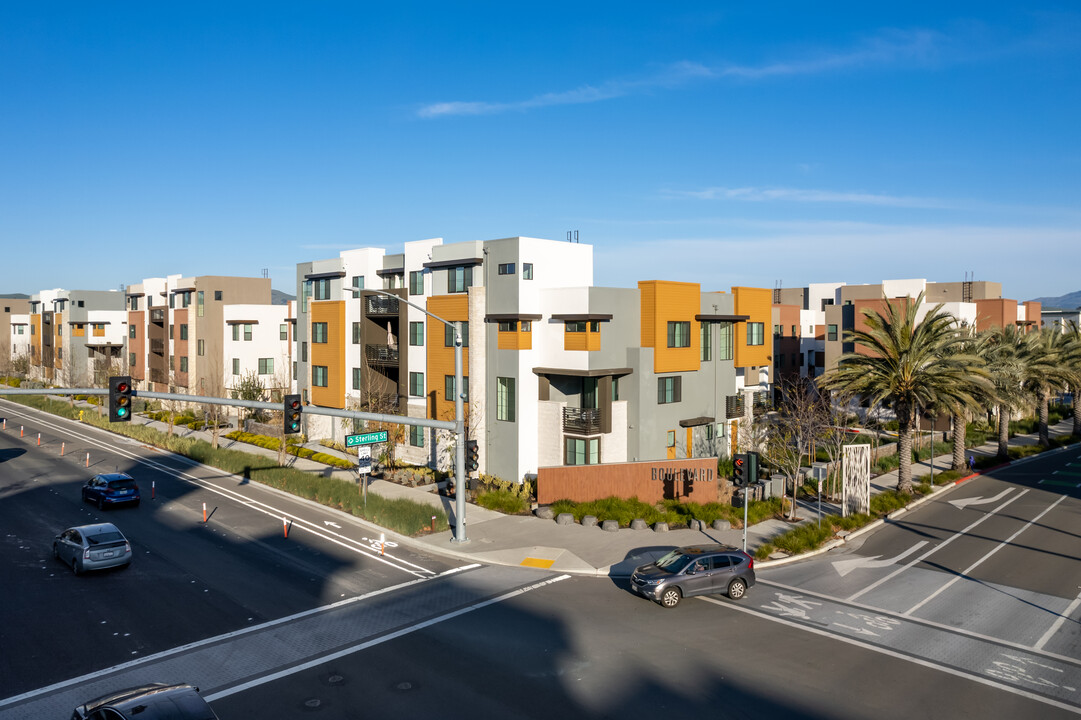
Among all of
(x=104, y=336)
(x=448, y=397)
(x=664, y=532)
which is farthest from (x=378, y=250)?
(x=104, y=336)

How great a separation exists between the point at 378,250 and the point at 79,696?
3396 cm

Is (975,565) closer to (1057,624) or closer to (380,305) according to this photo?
(1057,624)

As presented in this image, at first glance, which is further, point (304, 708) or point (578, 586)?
point (578, 586)

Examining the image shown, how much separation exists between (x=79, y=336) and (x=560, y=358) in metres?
76.4

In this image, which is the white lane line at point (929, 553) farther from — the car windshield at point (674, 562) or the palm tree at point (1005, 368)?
the palm tree at point (1005, 368)

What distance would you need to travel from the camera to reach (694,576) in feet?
64.5

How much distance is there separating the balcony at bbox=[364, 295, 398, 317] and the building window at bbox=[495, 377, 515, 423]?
34.0 ft

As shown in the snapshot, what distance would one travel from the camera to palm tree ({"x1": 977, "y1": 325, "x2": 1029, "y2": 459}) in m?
37.6

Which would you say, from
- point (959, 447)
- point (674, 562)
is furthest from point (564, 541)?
point (959, 447)

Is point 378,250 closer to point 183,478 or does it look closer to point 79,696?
point 183,478

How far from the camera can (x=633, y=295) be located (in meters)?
35.9

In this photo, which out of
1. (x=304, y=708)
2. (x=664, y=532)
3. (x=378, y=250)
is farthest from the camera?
(x=378, y=250)

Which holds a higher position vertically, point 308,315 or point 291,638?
point 308,315

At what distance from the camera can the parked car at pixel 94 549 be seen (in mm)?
21438
